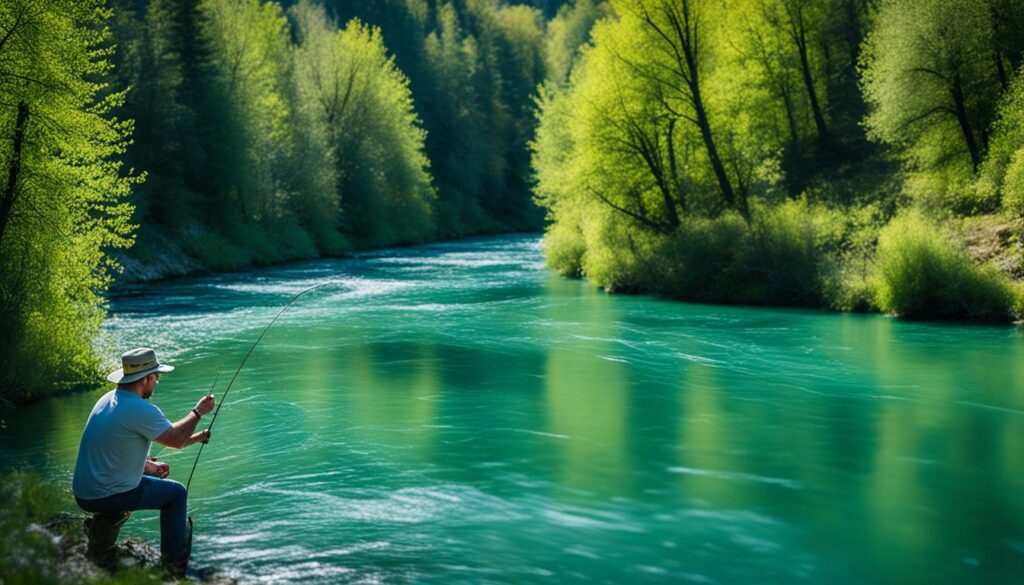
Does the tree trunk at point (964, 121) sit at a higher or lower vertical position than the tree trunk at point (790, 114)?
lower

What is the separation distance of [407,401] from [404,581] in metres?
7.92

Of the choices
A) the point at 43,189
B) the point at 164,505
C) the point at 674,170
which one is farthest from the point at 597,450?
the point at 674,170

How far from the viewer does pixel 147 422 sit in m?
7.20

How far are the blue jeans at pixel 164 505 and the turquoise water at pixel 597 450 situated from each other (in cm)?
73

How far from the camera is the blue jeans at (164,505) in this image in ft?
23.9

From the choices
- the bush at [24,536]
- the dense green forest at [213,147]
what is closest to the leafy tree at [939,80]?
the dense green forest at [213,147]

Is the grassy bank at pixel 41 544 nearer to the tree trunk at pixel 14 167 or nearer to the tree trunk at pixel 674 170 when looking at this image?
the tree trunk at pixel 14 167

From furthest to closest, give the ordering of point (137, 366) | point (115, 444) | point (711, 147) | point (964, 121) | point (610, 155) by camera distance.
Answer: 1. point (610, 155)
2. point (711, 147)
3. point (964, 121)
4. point (137, 366)
5. point (115, 444)

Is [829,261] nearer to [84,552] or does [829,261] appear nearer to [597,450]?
[597,450]

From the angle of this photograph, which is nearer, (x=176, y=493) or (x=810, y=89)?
(x=176, y=493)

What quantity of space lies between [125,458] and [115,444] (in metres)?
0.15

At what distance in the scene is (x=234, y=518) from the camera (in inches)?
381

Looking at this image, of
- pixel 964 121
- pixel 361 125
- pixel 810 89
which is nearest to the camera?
pixel 964 121

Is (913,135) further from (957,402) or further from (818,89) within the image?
(957,402)
